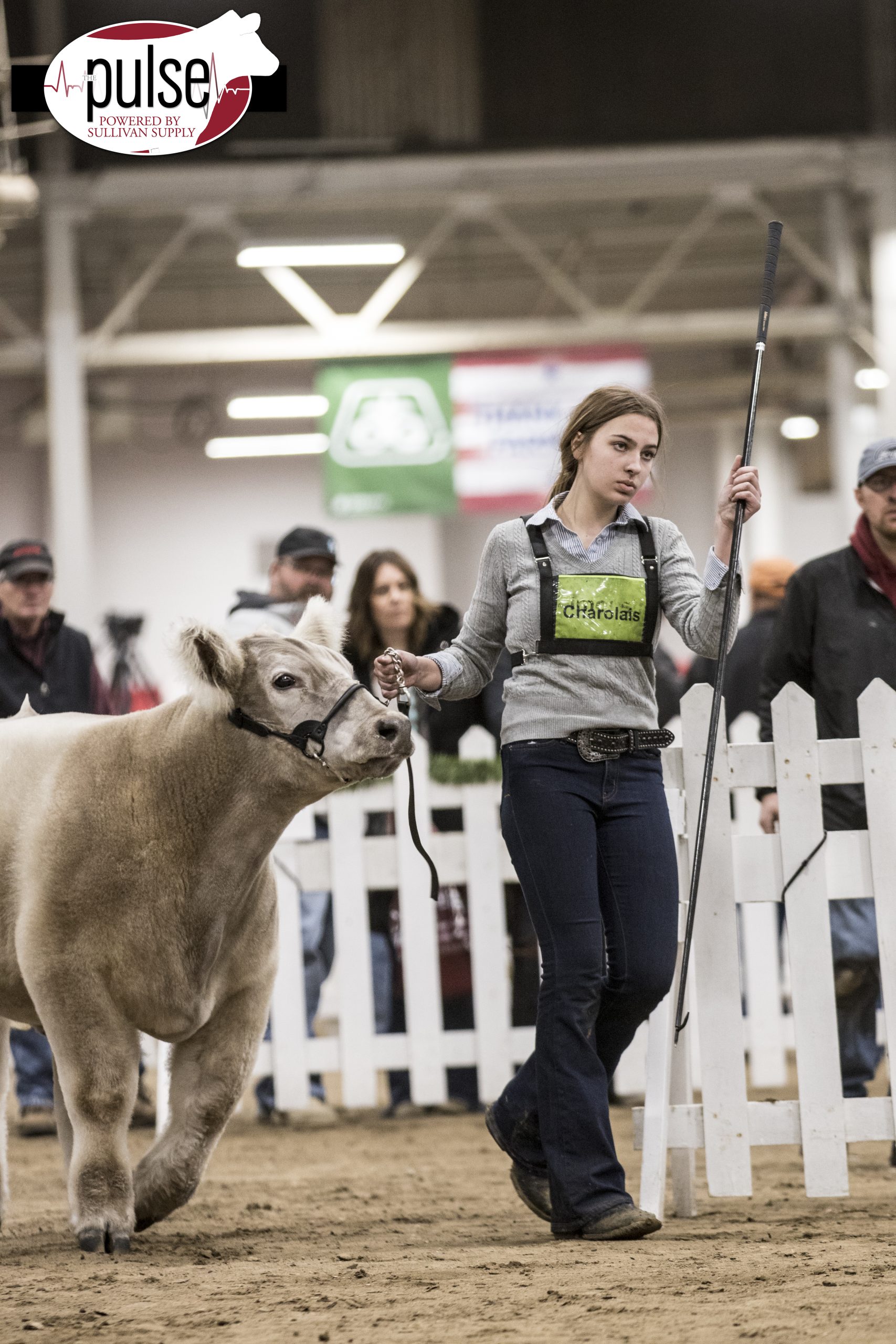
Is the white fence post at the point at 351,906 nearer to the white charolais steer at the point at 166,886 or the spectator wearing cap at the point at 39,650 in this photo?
the spectator wearing cap at the point at 39,650

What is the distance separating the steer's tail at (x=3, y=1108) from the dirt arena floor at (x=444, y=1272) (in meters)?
0.10

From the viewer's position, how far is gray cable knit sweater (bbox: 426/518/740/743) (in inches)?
146

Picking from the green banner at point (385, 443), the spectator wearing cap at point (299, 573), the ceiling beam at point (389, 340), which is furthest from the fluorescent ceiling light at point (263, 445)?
the spectator wearing cap at point (299, 573)

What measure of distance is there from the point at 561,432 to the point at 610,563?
17.1 inches

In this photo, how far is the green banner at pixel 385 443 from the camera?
14633 mm

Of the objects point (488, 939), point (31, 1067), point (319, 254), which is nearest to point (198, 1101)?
point (488, 939)

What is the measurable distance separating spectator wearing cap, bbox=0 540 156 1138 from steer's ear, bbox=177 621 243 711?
2.70 metres

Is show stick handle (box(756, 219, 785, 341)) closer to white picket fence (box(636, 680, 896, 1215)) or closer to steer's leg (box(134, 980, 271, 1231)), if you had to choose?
white picket fence (box(636, 680, 896, 1215))

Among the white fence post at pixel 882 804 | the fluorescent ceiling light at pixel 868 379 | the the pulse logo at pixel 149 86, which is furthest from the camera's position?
the fluorescent ceiling light at pixel 868 379

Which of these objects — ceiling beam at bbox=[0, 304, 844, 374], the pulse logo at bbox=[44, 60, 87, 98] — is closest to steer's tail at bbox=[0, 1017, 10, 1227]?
the pulse logo at bbox=[44, 60, 87, 98]

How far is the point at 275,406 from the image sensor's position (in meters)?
18.7

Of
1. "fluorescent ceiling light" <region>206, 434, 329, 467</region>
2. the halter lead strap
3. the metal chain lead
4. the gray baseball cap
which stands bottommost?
the halter lead strap

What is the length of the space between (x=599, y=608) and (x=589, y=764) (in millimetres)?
362

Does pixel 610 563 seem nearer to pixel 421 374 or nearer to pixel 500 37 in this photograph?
pixel 421 374
